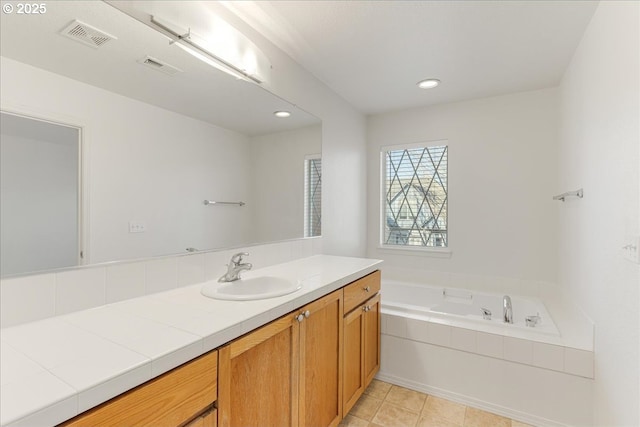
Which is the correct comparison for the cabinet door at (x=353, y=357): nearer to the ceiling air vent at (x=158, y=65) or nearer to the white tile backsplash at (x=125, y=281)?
the white tile backsplash at (x=125, y=281)

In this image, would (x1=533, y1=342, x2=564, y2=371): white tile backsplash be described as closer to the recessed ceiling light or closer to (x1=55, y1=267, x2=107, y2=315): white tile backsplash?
the recessed ceiling light

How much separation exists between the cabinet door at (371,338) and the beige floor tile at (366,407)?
121 mm

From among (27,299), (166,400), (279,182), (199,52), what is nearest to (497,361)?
(279,182)

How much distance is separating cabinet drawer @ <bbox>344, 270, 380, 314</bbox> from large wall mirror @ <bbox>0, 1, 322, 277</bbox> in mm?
668

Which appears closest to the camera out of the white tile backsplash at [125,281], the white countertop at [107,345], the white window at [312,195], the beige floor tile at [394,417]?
the white countertop at [107,345]

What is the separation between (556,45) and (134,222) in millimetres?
2670

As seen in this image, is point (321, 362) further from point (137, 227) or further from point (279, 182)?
point (279, 182)

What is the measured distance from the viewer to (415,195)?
3.29 metres

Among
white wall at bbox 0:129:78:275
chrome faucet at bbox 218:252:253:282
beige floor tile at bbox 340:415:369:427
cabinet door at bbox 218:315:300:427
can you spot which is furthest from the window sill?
white wall at bbox 0:129:78:275

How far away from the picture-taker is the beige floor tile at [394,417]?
71.6 inches

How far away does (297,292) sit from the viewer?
136cm

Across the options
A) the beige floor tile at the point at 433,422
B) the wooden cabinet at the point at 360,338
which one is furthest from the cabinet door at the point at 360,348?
the beige floor tile at the point at 433,422

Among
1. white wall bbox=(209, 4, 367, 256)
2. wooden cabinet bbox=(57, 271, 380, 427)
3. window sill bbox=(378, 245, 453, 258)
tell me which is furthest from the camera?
window sill bbox=(378, 245, 453, 258)

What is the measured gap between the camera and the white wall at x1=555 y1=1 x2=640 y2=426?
3.98 feet
